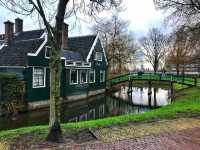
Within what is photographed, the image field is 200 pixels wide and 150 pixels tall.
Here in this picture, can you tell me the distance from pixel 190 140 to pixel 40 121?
11886 mm

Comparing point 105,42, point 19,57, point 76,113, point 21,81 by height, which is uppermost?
point 105,42

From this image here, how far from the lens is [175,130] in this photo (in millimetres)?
8336

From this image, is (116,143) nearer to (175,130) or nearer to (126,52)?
(175,130)

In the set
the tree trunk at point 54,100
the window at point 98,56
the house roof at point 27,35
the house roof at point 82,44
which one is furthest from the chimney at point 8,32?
the tree trunk at point 54,100

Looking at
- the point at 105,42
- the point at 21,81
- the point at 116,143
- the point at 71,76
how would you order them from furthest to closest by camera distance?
the point at 105,42, the point at 71,76, the point at 21,81, the point at 116,143

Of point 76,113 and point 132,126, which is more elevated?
point 132,126

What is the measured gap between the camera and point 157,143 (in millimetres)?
7023

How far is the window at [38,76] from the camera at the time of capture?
2153cm

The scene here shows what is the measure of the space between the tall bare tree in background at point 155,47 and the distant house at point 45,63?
92.9 feet

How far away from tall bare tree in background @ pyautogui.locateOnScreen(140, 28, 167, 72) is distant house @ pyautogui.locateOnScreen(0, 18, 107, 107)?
28.3 m

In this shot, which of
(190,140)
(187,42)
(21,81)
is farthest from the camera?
(187,42)

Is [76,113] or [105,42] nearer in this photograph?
[76,113]

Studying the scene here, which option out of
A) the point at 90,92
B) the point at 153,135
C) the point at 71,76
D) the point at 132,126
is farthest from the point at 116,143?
the point at 90,92

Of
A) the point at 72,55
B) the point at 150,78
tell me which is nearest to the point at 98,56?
the point at 72,55
